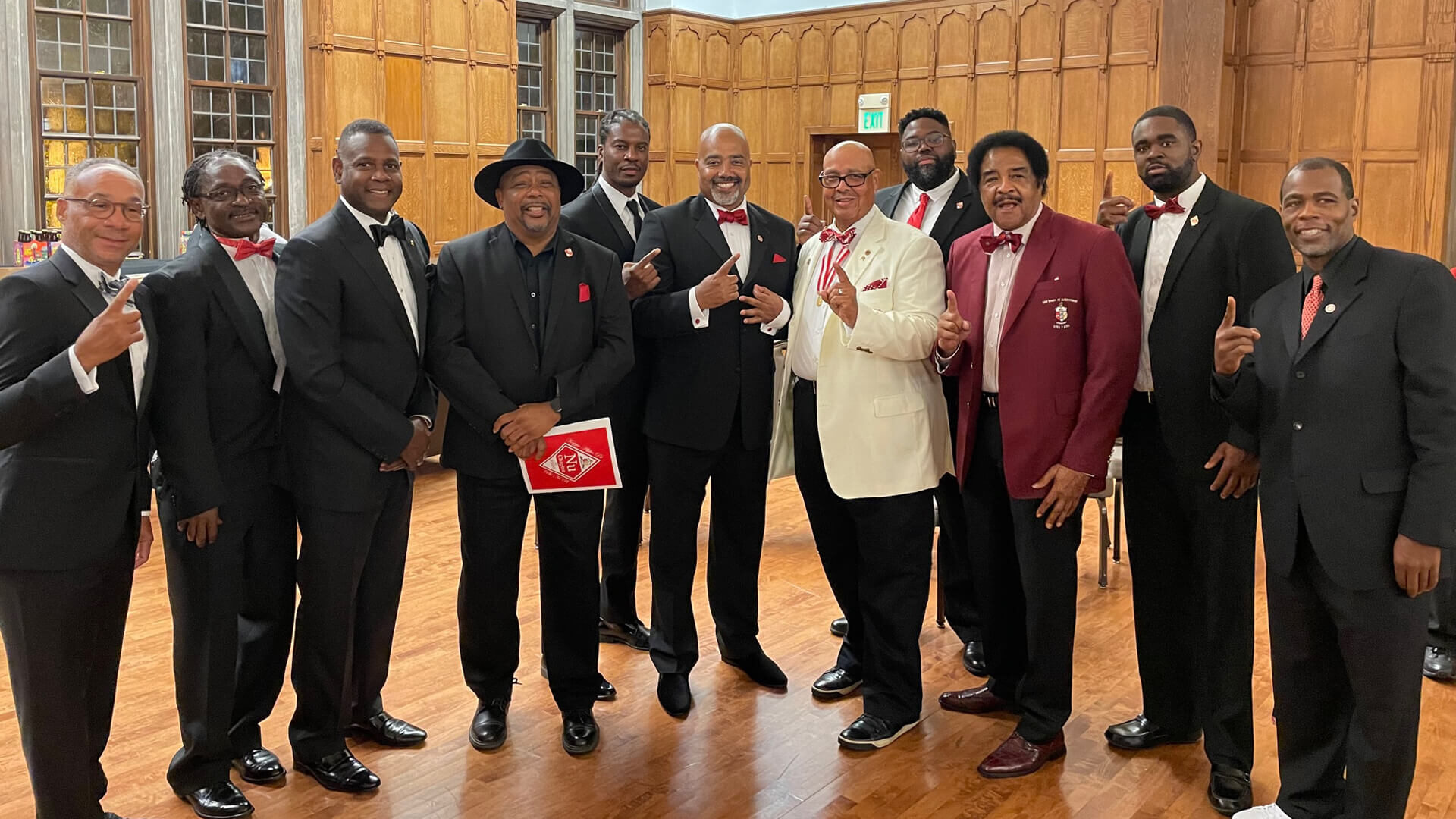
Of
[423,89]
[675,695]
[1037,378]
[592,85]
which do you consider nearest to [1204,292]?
[1037,378]

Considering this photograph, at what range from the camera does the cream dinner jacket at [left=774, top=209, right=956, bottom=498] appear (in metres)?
3.55

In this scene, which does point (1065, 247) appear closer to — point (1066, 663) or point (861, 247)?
point (861, 247)

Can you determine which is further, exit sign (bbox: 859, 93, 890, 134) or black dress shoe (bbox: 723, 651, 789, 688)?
exit sign (bbox: 859, 93, 890, 134)

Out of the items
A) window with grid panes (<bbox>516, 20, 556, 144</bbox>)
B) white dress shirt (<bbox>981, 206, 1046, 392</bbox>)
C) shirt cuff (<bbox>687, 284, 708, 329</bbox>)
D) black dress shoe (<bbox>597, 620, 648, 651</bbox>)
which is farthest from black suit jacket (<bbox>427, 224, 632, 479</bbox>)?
window with grid panes (<bbox>516, 20, 556, 144</bbox>)

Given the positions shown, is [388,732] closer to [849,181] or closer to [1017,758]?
[1017,758]

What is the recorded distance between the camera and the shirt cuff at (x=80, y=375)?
2.53 metres

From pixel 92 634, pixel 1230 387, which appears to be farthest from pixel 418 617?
pixel 1230 387

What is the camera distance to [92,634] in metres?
2.79

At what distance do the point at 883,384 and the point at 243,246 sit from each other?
188 cm

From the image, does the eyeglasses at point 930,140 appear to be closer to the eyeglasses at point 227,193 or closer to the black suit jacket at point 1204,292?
the black suit jacket at point 1204,292

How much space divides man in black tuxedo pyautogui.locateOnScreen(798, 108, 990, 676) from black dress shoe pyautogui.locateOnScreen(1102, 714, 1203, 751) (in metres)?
0.65

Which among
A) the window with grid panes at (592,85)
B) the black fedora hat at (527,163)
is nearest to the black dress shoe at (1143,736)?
the black fedora hat at (527,163)

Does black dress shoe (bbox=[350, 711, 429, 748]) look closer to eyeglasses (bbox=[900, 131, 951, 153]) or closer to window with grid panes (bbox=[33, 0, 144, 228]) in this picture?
eyeglasses (bbox=[900, 131, 951, 153])

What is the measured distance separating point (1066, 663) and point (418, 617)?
8.90 feet
